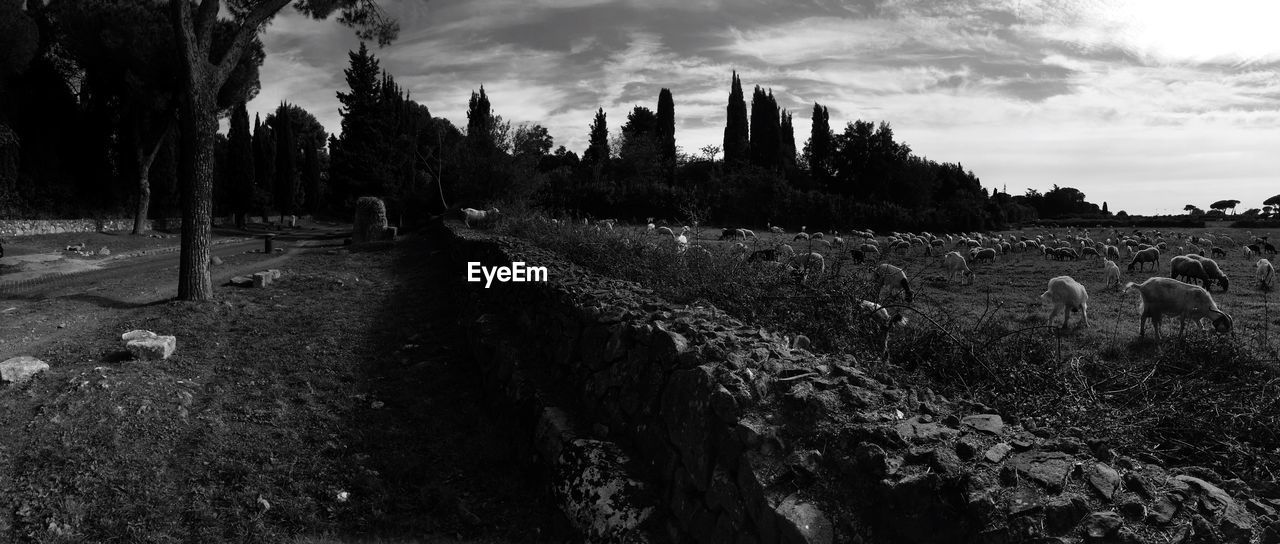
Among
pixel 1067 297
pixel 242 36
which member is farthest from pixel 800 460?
pixel 242 36

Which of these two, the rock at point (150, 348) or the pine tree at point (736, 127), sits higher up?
the pine tree at point (736, 127)

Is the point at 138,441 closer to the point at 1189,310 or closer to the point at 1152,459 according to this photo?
the point at 1152,459

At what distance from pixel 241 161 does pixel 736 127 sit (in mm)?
38625

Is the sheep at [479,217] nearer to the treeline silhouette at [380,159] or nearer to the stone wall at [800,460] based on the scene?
the treeline silhouette at [380,159]

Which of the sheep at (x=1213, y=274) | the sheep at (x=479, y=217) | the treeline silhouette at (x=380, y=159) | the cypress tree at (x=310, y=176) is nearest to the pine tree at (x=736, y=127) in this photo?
the treeline silhouette at (x=380, y=159)

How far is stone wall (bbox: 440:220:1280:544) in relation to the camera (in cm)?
256

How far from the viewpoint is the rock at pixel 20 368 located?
6629 millimetres

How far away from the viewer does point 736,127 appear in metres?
61.3

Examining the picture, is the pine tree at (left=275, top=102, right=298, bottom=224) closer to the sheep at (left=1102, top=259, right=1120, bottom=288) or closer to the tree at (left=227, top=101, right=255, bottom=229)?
the tree at (left=227, top=101, right=255, bottom=229)

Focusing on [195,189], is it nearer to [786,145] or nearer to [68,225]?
[68,225]

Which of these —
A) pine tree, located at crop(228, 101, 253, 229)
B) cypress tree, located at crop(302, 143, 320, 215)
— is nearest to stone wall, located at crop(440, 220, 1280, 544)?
pine tree, located at crop(228, 101, 253, 229)

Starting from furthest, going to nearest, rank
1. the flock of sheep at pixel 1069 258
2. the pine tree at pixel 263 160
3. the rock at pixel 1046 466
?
the pine tree at pixel 263 160
the flock of sheep at pixel 1069 258
the rock at pixel 1046 466

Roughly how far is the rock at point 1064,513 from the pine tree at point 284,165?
5098cm

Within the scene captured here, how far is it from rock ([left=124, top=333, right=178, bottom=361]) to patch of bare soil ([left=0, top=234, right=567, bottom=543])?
14cm
